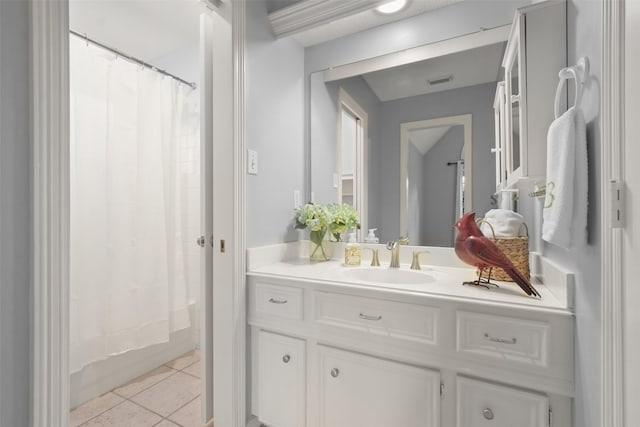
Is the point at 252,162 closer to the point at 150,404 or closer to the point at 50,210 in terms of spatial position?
the point at 50,210

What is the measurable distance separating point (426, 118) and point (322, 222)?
0.79 metres

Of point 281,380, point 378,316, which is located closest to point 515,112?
point 378,316

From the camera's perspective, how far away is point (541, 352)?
35.4 inches

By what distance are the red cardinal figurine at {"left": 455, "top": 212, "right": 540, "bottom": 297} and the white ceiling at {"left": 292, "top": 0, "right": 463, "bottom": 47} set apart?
1.12m

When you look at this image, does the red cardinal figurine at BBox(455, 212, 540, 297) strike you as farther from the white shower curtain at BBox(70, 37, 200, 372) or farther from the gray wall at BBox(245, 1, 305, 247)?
the white shower curtain at BBox(70, 37, 200, 372)

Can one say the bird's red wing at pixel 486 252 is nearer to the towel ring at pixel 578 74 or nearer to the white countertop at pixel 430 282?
the white countertop at pixel 430 282

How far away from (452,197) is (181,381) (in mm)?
2003

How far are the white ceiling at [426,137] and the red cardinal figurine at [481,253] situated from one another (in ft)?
1.87

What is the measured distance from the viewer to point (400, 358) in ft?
3.60

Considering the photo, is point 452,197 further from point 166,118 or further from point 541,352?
point 166,118

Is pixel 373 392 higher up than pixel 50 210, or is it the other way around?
pixel 50 210

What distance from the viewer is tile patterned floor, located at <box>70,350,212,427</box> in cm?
159

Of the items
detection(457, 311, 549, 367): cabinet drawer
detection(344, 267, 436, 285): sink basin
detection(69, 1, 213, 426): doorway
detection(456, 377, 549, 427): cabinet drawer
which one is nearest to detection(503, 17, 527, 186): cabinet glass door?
detection(457, 311, 549, 367): cabinet drawer

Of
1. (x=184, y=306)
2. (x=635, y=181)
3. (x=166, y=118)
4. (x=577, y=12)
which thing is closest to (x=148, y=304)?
(x=184, y=306)
